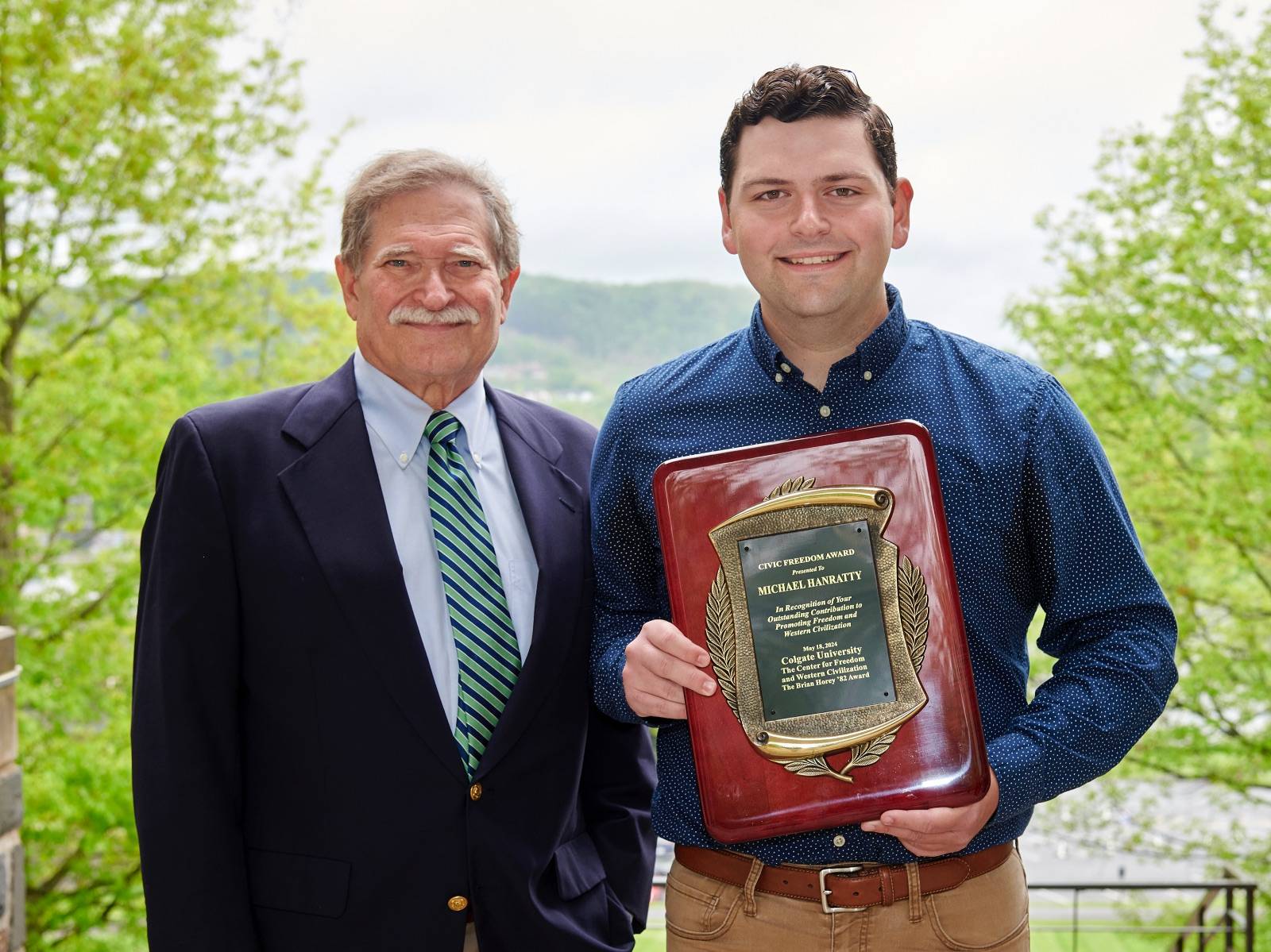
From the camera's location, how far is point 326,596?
7.53 ft

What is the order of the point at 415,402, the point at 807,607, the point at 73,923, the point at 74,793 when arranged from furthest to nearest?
the point at 73,923
the point at 74,793
the point at 415,402
the point at 807,607

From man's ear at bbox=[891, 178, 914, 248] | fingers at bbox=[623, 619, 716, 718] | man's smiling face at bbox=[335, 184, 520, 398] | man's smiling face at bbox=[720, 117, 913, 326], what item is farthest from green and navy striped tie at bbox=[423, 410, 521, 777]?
man's ear at bbox=[891, 178, 914, 248]

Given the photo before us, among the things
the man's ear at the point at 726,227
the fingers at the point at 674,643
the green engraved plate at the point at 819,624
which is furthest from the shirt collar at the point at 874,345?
the fingers at the point at 674,643

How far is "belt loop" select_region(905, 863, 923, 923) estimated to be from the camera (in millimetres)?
2062

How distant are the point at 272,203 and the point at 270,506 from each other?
754 centimetres

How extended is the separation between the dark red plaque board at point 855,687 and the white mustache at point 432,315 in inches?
29.6

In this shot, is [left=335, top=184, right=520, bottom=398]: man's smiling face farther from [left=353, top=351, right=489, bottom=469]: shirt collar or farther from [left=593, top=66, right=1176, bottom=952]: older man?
[left=593, top=66, right=1176, bottom=952]: older man

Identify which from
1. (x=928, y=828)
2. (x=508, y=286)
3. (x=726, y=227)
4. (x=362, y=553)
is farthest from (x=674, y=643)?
(x=508, y=286)

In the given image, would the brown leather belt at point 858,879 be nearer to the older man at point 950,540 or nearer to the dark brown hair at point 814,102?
the older man at point 950,540

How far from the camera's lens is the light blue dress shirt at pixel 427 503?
2375 millimetres

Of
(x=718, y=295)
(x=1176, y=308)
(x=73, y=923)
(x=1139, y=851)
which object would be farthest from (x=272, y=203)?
(x=718, y=295)

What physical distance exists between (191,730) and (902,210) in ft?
5.34

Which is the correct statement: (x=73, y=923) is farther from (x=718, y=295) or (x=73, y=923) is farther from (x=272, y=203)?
(x=718, y=295)

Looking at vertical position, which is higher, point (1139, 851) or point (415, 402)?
point (415, 402)
